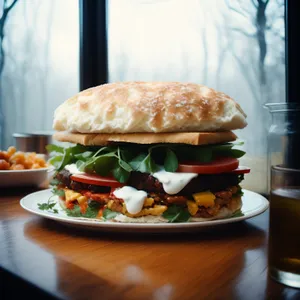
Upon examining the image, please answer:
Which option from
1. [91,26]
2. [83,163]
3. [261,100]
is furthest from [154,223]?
[91,26]

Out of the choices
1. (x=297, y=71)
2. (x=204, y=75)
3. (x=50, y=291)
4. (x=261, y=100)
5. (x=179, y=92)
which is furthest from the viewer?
(x=204, y=75)

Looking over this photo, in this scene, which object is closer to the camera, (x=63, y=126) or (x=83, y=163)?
(x=83, y=163)

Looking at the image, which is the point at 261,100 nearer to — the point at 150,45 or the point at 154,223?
the point at 150,45

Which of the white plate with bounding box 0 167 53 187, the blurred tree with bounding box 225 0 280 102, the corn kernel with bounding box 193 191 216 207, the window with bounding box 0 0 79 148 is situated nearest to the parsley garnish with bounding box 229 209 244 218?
the corn kernel with bounding box 193 191 216 207

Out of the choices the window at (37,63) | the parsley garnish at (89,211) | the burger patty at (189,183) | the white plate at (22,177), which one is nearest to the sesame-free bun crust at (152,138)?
the burger patty at (189,183)

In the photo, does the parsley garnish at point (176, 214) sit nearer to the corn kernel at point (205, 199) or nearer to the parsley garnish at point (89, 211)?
the corn kernel at point (205, 199)
